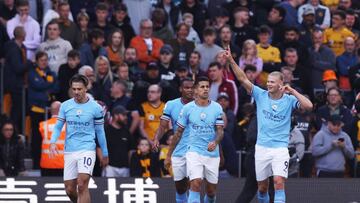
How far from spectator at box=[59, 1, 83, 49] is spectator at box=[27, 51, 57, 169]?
3.43ft

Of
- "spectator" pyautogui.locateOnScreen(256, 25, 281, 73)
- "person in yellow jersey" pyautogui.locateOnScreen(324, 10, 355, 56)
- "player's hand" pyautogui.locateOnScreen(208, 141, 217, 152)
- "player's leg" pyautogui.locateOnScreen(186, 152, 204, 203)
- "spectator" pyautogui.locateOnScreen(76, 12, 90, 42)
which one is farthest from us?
"person in yellow jersey" pyautogui.locateOnScreen(324, 10, 355, 56)

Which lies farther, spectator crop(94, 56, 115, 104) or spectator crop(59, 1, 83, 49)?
spectator crop(59, 1, 83, 49)

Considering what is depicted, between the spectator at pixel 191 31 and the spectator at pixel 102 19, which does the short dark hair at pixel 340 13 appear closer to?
the spectator at pixel 191 31

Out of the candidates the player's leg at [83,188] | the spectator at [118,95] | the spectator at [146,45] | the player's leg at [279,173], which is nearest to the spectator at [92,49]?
the spectator at [146,45]

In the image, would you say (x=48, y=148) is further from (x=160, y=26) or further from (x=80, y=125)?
(x=160, y=26)

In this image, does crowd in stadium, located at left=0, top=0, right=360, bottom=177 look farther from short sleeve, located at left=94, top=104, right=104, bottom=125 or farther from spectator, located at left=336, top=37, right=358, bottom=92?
short sleeve, located at left=94, top=104, right=104, bottom=125

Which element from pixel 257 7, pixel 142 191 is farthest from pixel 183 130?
pixel 257 7

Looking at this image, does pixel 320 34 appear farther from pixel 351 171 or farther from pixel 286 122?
pixel 286 122

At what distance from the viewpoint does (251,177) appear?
20.7 meters

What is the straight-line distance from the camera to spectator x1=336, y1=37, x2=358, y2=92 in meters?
26.4

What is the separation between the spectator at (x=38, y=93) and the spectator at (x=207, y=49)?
3.11m

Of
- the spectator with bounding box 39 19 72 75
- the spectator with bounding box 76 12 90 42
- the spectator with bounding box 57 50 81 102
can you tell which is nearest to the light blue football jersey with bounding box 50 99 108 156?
the spectator with bounding box 57 50 81 102

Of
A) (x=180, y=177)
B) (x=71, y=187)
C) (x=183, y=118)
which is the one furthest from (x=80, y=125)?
(x=180, y=177)

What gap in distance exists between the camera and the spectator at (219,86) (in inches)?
988
